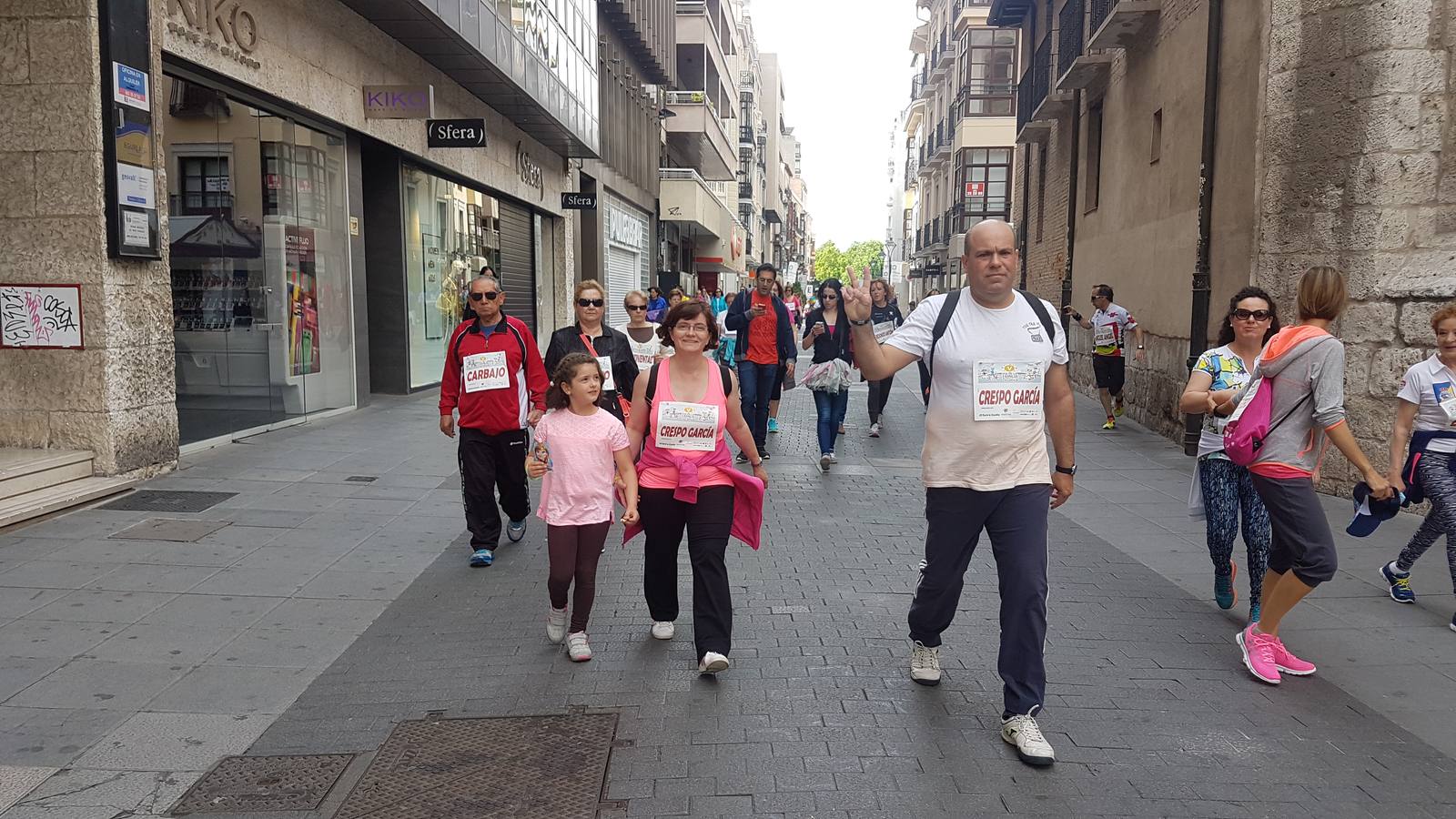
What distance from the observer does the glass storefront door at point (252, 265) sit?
33.0ft

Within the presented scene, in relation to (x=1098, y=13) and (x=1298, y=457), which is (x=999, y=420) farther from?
(x=1098, y=13)

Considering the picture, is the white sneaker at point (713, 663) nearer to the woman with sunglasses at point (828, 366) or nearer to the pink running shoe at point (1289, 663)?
the pink running shoe at point (1289, 663)

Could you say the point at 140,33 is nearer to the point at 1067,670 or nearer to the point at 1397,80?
the point at 1067,670

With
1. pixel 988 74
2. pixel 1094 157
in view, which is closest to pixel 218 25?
pixel 1094 157

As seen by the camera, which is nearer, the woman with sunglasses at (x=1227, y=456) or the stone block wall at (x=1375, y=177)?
the woman with sunglasses at (x=1227, y=456)

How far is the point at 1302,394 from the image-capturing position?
4652 millimetres

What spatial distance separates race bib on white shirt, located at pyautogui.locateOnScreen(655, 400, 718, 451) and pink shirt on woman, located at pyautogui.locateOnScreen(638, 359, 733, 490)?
0.02 m

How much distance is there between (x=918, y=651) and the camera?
14.7ft

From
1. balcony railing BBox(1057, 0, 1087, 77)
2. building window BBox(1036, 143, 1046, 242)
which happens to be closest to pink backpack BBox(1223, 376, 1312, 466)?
balcony railing BBox(1057, 0, 1087, 77)

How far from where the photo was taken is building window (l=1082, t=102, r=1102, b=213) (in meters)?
18.0

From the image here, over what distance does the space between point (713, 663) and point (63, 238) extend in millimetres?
6356

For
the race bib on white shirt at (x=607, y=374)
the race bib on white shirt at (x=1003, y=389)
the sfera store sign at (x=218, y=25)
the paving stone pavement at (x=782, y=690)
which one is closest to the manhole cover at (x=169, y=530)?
the paving stone pavement at (x=782, y=690)

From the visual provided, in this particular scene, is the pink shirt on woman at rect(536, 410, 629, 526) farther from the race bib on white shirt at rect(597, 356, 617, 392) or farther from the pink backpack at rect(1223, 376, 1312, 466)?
the pink backpack at rect(1223, 376, 1312, 466)

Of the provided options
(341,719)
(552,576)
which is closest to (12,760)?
(341,719)
